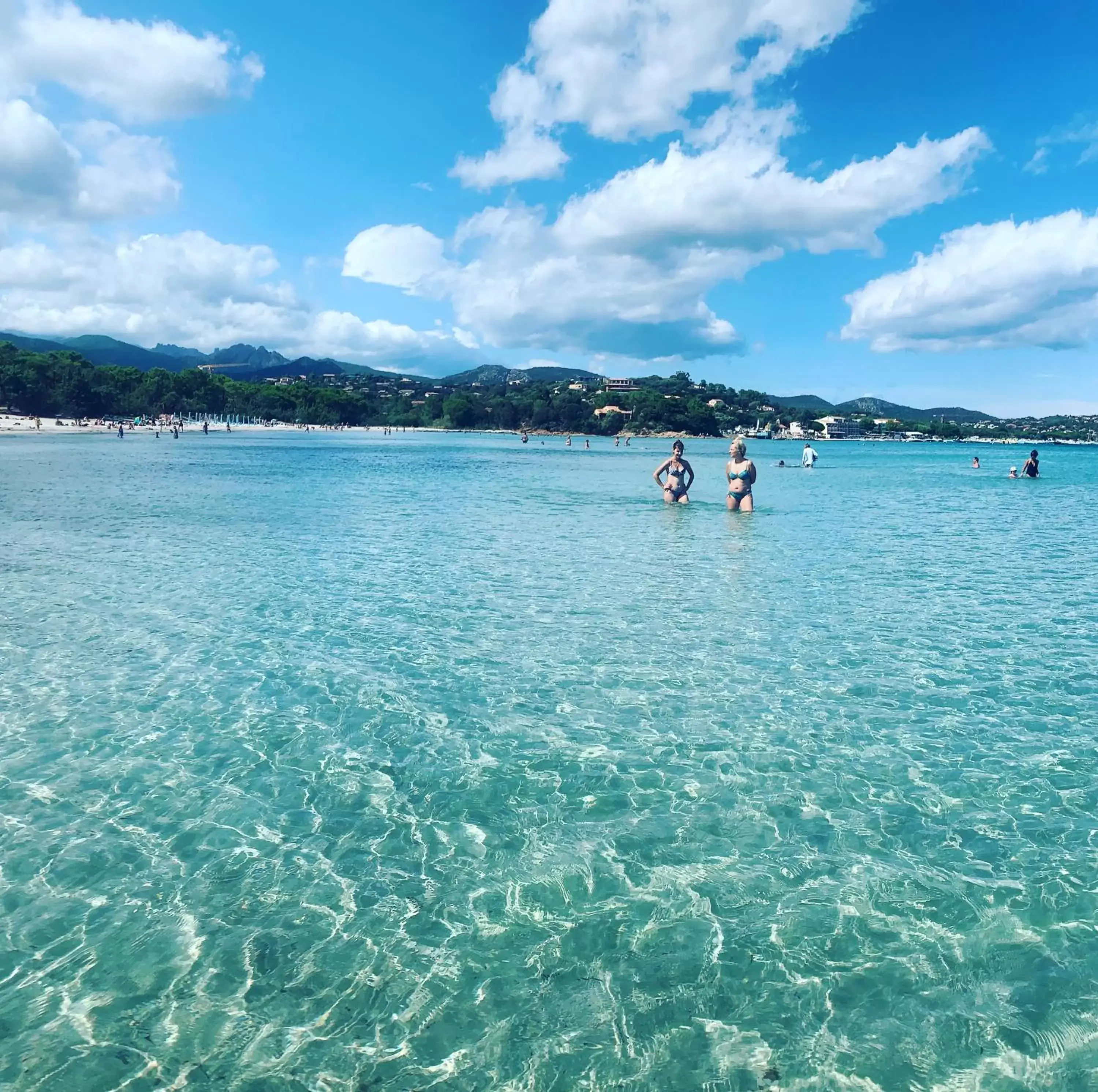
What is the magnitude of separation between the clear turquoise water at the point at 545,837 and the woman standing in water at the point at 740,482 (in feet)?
47.7

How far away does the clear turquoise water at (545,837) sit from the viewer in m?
4.87

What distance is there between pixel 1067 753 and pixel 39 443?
10178 centimetres

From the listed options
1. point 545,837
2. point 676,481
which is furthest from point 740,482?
point 545,837

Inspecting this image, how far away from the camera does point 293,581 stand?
708 inches

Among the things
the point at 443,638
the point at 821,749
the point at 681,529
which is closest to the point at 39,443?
the point at 681,529

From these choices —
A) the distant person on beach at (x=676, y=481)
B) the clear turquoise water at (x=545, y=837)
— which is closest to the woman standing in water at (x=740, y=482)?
the distant person on beach at (x=676, y=481)

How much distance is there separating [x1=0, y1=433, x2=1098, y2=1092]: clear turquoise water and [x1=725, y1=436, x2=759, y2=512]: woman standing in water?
14554 millimetres

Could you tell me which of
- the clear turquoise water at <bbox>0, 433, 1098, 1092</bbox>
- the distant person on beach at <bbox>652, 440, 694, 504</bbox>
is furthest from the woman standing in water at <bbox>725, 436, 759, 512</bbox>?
the clear turquoise water at <bbox>0, 433, 1098, 1092</bbox>

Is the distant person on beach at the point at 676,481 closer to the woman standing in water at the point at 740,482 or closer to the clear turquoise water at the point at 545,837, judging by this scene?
the woman standing in water at the point at 740,482

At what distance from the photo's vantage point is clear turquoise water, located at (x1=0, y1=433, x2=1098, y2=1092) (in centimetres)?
487

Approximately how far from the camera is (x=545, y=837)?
7.12 metres

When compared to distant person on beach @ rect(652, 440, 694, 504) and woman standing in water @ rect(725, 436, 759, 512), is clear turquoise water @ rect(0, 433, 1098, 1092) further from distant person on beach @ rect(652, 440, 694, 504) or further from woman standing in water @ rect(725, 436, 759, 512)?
distant person on beach @ rect(652, 440, 694, 504)

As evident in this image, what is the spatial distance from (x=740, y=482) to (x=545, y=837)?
26475 mm

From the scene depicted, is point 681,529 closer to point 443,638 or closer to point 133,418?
point 443,638
